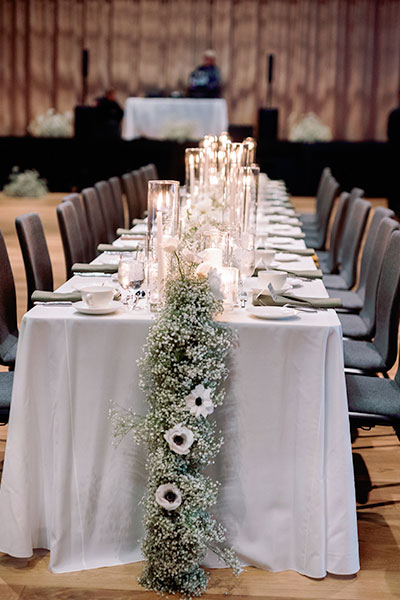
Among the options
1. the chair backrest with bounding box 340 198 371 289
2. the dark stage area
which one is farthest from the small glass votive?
the dark stage area

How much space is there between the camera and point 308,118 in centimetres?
1574

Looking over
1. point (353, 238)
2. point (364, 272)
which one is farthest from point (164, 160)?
point (364, 272)

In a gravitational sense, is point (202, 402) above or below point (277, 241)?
below

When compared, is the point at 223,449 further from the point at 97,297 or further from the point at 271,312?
the point at 97,297

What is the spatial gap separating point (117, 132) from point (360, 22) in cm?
564

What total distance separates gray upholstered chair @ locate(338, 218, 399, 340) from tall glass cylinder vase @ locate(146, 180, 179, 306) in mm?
1296

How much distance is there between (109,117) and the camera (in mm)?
13734

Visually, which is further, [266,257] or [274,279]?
[266,257]

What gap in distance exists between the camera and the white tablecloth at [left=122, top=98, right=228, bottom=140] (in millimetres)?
13977

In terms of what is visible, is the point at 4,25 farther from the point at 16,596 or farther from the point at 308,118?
the point at 16,596

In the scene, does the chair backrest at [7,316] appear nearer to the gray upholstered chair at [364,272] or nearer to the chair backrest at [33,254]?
the chair backrest at [33,254]

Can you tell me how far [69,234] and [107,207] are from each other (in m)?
1.61

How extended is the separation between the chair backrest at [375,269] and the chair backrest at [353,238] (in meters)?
0.66

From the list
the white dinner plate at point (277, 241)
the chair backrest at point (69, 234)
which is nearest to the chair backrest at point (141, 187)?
the chair backrest at point (69, 234)
